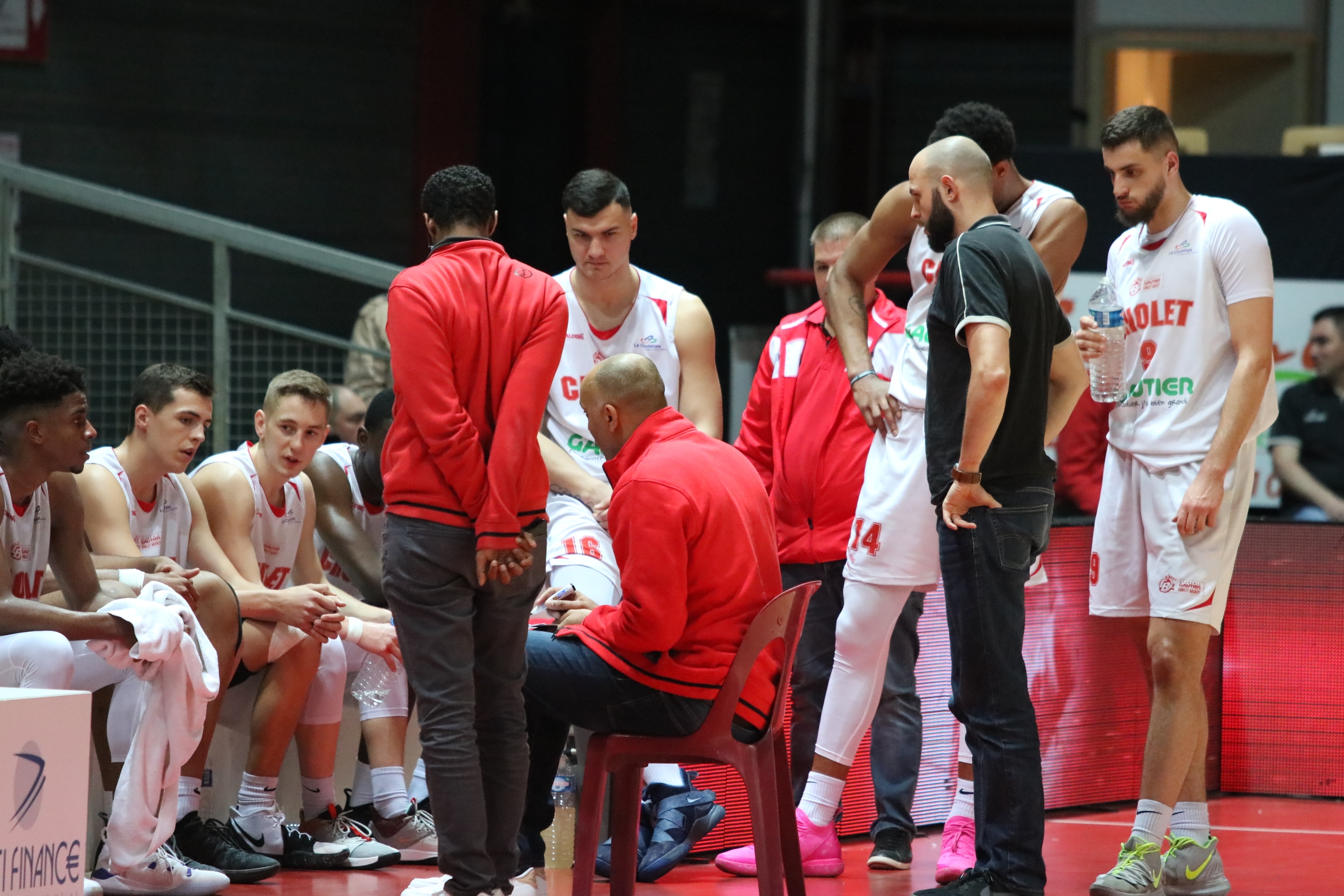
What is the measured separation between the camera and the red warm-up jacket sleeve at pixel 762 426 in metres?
5.09

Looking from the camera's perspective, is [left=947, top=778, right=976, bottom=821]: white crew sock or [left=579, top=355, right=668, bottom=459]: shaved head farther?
[left=947, top=778, right=976, bottom=821]: white crew sock

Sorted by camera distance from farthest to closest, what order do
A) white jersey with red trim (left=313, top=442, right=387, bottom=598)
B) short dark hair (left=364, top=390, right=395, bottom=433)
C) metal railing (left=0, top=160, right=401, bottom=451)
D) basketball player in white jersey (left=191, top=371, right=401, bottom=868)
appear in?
metal railing (left=0, top=160, right=401, bottom=451) < white jersey with red trim (left=313, top=442, right=387, bottom=598) < short dark hair (left=364, top=390, right=395, bottom=433) < basketball player in white jersey (left=191, top=371, right=401, bottom=868)

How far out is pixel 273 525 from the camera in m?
5.03

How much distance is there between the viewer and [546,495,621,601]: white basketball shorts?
466 centimetres

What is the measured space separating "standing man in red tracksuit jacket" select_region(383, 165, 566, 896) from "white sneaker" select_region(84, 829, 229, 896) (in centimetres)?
86

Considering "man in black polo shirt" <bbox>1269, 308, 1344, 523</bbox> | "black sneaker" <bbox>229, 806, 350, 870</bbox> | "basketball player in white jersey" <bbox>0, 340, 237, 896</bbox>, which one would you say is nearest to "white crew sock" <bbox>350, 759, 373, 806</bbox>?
"black sneaker" <bbox>229, 806, 350, 870</bbox>

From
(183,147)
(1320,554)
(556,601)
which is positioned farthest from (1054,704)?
(183,147)

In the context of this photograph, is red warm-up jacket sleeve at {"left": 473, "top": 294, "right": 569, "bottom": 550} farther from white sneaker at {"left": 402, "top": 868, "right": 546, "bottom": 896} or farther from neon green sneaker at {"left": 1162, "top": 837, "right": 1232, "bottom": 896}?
neon green sneaker at {"left": 1162, "top": 837, "right": 1232, "bottom": 896}

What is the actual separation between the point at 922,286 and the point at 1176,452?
0.84m

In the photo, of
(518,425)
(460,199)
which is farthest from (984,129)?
(518,425)

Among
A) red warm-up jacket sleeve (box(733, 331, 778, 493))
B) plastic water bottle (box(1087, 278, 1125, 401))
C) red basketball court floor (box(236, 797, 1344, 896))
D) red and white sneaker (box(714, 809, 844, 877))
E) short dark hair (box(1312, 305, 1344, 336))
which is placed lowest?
red basketball court floor (box(236, 797, 1344, 896))

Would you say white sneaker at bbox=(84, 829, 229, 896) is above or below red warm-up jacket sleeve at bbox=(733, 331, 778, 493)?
below

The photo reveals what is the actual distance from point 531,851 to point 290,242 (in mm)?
2871

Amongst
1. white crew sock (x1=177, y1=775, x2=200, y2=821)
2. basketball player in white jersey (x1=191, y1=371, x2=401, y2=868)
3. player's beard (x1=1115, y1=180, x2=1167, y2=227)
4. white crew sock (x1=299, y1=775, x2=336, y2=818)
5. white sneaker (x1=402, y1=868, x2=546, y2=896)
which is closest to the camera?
white sneaker (x1=402, y1=868, x2=546, y2=896)
